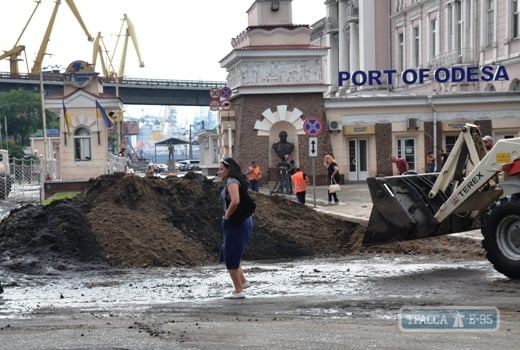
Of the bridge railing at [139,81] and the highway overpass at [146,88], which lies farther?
the highway overpass at [146,88]

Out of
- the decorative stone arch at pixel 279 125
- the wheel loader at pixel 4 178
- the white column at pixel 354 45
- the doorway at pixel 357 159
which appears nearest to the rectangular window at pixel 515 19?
the doorway at pixel 357 159

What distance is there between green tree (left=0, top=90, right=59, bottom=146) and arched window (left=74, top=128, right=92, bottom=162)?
212 ft

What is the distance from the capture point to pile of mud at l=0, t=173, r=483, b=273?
15305 mm

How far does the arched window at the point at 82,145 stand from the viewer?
42.3 metres

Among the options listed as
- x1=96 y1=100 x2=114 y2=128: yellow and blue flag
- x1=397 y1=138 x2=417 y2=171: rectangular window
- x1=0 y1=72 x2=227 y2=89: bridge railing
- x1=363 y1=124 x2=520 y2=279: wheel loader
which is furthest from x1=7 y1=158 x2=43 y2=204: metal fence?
x1=0 y1=72 x2=227 y2=89: bridge railing

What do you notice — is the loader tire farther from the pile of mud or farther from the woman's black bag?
the woman's black bag

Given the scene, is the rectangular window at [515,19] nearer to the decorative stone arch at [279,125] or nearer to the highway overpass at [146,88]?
the decorative stone arch at [279,125]

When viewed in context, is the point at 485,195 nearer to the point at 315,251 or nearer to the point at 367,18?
the point at 315,251

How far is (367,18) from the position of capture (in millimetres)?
70188

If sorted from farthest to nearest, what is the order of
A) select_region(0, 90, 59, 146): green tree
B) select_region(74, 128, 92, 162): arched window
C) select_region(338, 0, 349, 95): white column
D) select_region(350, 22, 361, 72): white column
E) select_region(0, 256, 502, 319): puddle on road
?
select_region(0, 90, 59, 146): green tree
select_region(338, 0, 349, 95): white column
select_region(350, 22, 361, 72): white column
select_region(74, 128, 92, 162): arched window
select_region(0, 256, 502, 319): puddle on road

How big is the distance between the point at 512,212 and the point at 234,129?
101 ft

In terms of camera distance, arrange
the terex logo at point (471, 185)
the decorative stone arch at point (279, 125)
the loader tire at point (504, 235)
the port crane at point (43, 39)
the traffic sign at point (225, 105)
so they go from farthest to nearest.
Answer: the port crane at point (43, 39), the decorative stone arch at point (279, 125), the traffic sign at point (225, 105), the terex logo at point (471, 185), the loader tire at point (504, 235)

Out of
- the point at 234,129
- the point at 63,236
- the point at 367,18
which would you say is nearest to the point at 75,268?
the point at 63,236

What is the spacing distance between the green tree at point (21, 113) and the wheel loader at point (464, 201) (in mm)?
94958
